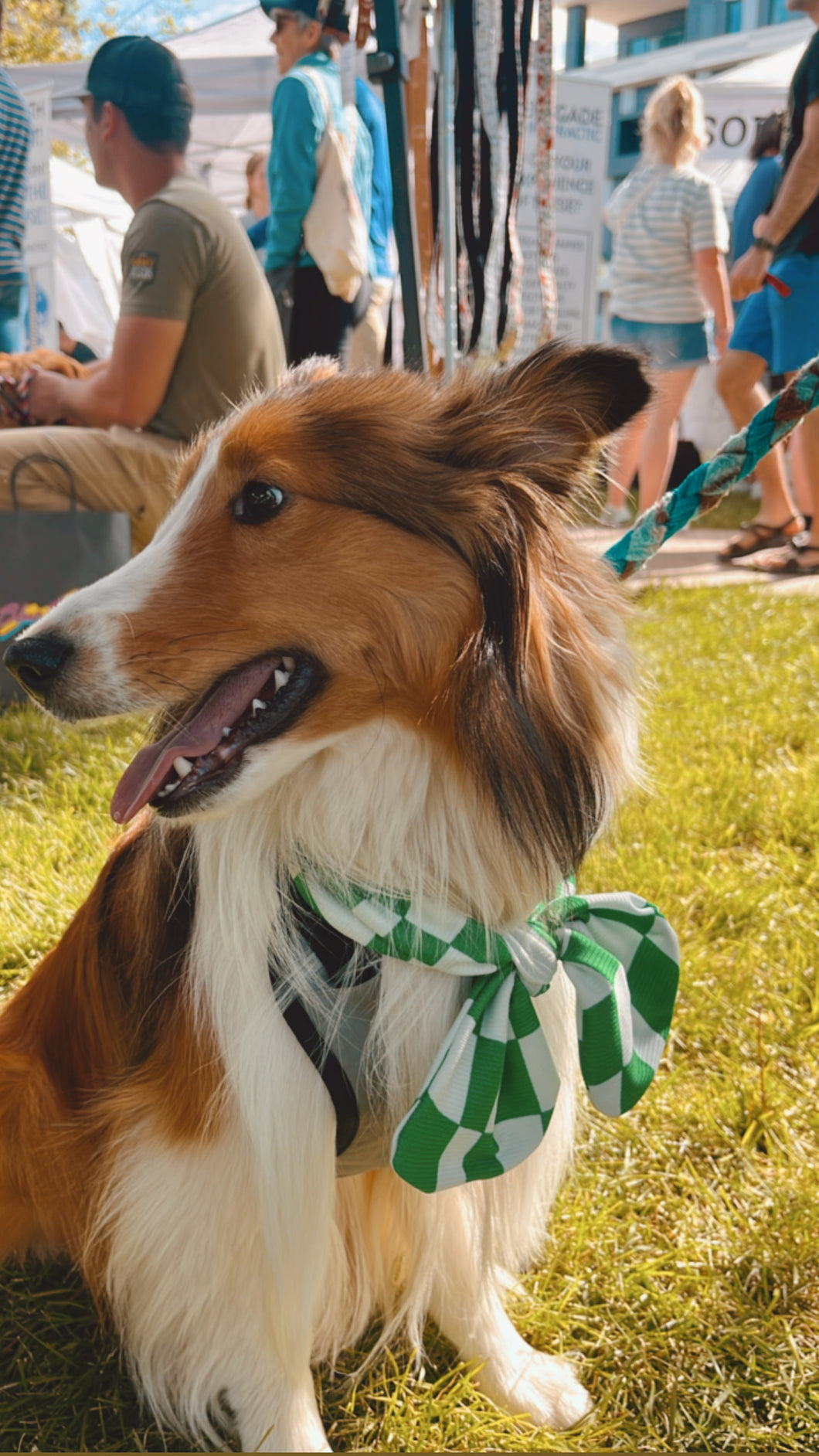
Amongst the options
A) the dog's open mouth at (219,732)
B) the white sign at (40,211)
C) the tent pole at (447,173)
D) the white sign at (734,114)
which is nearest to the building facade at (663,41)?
the white sign at (734,114)

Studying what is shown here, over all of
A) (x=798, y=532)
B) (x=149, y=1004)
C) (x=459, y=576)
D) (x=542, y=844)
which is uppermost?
(x=459, y=576)

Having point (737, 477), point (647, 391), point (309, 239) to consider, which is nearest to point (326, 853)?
point (647, 391)

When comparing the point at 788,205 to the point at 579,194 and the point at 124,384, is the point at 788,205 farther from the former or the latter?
the point at 124,384

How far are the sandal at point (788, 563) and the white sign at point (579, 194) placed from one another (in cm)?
208

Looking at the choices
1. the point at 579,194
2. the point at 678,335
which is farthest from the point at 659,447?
the point at 579,194

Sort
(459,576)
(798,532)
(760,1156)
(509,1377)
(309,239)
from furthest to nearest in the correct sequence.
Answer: (798,532) < (309,239) < (760,1156) < (509,1377) < (459,576)

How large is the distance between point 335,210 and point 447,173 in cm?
110

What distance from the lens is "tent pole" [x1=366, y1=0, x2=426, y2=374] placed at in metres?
2.95

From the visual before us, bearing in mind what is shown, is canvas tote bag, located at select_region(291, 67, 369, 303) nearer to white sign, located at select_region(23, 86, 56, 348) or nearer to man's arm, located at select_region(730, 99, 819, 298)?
white sign, located at select_region(23, 86, 56, 348)

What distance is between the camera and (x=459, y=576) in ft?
4.49

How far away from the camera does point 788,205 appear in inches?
206

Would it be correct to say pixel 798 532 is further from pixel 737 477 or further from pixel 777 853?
pixel 737 477

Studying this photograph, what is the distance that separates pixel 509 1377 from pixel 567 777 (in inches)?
39.0

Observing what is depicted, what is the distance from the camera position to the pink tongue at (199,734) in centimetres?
135
